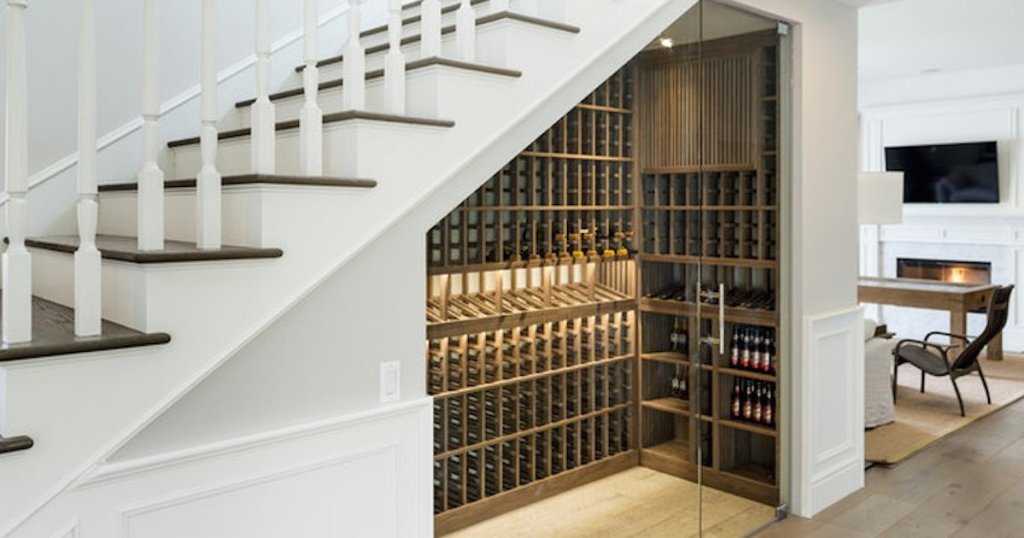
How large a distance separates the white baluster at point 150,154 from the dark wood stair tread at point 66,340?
0.19 meters

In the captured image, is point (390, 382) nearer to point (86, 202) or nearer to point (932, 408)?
point (86, 202)

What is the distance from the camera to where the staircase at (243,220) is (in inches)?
59.1

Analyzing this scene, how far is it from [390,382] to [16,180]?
1.04 metres

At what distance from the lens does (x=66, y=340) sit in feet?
5.01

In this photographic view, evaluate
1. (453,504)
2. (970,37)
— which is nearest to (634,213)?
(453,504)

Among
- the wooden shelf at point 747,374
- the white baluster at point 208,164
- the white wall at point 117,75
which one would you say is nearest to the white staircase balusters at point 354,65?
the white baluster at point 208,164

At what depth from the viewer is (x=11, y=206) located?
4.78 feet

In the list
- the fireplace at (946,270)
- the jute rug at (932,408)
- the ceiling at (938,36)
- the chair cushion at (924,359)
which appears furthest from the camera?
the fireplace at (946,270)

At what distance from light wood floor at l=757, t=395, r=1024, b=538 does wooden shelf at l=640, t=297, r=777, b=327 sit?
962 millimetres

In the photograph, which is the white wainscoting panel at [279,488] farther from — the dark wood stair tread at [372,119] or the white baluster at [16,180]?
the dark wood stair tread at [372,119]

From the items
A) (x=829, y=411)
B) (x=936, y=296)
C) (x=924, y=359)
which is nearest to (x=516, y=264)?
(x=829, y=411)

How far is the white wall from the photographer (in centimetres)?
265

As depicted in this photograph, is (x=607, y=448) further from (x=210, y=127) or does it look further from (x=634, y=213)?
(x=210, y=127)

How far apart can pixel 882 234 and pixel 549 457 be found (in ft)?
24.5
